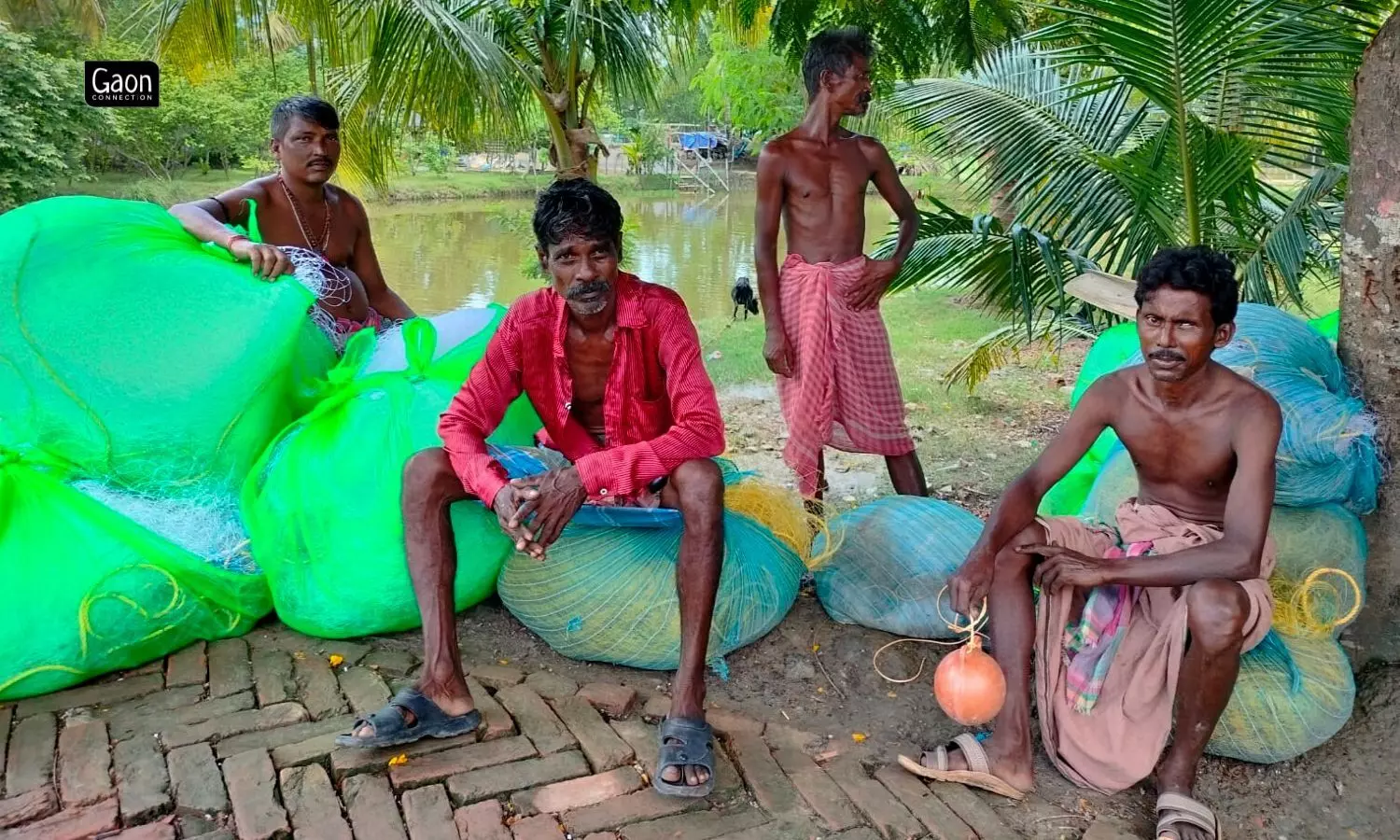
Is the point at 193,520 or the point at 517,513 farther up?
the point at 517,513

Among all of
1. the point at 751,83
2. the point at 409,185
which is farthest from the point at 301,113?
the point at 409,185

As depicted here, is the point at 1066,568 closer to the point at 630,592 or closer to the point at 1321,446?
the point at 1321,446

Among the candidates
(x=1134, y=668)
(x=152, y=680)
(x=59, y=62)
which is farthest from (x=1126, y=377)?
(x=59, y=62)

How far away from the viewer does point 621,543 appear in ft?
8.76

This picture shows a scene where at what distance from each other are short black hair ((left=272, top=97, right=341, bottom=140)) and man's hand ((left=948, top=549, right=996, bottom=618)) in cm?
253

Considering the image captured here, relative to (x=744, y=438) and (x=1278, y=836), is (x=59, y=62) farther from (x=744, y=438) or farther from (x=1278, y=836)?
A: (x=1278, y=836)

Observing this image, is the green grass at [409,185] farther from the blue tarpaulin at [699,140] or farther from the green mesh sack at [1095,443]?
the green mesh sack at [1095,443]

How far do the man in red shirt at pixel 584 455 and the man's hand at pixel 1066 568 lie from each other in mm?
704

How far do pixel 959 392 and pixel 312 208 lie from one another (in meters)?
3.80

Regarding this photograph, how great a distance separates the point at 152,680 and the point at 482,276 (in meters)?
11.7

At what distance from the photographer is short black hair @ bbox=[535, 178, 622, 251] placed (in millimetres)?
2371

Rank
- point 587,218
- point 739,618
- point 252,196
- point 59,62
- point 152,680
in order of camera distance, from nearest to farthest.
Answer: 1. point 587,218
2. point 152,680
3. point 739,618
4. point 252,196
5. point 59,62

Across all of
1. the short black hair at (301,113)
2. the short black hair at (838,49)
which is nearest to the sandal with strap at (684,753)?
the short black hair at (838,49)

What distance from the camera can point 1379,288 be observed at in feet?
8.38
